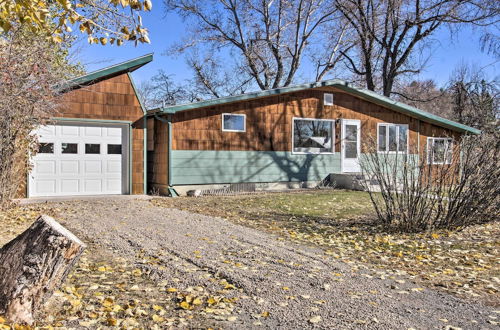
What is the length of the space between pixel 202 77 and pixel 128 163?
1982 cm

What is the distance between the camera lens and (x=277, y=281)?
446 centimetres

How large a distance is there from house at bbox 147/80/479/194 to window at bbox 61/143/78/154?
96.1 inches

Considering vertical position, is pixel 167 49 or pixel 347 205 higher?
→ pixel 167 49

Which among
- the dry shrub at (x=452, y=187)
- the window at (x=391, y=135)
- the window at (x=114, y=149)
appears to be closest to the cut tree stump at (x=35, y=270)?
the dry shrub at (x=452, y=187)

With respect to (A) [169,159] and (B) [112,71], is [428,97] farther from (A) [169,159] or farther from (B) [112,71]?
(B) [112,71]

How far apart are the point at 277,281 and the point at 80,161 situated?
942 centimetres

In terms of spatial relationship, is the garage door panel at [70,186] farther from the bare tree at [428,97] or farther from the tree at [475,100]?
the bare tree at [428,97]

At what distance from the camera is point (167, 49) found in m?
27.9

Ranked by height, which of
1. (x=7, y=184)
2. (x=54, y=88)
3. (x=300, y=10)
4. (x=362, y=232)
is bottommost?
(x=362, y=232)

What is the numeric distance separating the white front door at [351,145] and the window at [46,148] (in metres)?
9.77

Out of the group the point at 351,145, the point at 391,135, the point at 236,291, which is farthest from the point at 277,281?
the point at 391,135

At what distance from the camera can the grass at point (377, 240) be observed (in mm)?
4965

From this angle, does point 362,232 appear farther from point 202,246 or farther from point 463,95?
point 463,95

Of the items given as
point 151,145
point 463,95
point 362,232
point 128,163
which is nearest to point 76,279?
point 362,232
